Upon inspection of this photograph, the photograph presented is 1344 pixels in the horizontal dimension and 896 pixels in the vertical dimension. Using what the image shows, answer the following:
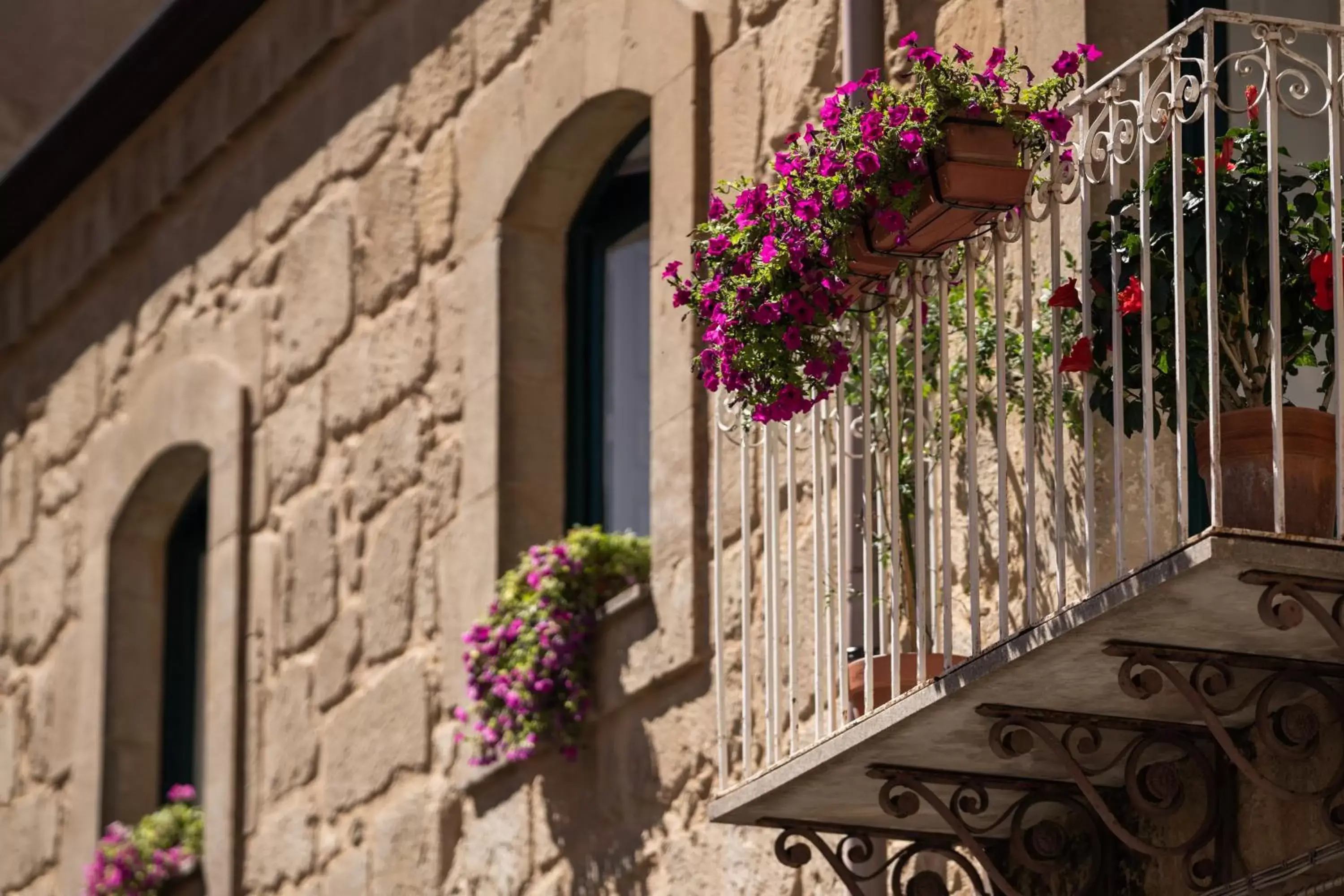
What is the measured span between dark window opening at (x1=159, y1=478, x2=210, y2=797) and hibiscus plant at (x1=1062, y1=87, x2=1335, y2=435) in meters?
6.58

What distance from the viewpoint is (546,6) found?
9.18 m

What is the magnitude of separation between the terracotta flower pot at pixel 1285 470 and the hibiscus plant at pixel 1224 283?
0.08 meters

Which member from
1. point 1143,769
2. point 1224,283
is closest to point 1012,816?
point 1143,769

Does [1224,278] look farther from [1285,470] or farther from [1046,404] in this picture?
[1046,404]

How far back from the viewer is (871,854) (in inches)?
257

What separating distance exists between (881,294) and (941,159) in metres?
0.45

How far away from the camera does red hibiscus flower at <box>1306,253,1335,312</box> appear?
538 centimetres

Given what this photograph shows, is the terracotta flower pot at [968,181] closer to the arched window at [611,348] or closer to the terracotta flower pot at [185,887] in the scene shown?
the arched window at [611,348]

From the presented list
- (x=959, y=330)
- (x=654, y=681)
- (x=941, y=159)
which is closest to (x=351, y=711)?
(x=654, y=681)

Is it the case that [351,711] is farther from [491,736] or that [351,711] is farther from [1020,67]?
[1020,67]

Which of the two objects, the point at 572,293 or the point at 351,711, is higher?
the point at 572,293

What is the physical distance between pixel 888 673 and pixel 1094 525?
721 mm

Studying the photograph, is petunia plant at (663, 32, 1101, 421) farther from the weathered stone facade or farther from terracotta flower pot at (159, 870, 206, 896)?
terracotta flower pot at (159, 870, 206, 896)

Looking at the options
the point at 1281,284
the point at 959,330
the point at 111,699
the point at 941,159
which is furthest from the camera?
the point at 111,699
